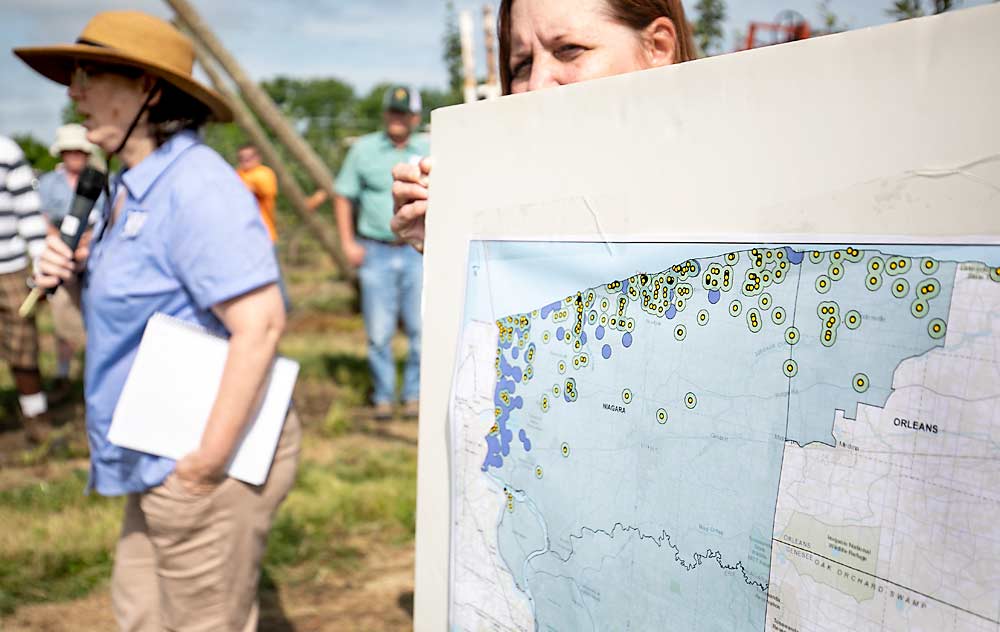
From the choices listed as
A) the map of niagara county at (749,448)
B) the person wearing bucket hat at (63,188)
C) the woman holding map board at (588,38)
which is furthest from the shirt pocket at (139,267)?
the person wearing bucket hat at (63,188)

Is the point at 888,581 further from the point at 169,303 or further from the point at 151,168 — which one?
the point at 151,168

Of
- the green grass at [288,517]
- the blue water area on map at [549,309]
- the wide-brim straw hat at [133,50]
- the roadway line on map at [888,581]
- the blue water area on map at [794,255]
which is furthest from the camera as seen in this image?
the green grass at [288,517]

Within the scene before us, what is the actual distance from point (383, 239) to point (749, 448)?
455 centimetres

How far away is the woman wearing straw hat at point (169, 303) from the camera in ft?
5.89

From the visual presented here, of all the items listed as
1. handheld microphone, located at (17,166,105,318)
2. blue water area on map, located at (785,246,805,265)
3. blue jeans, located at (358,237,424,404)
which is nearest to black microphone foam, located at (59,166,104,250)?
handheld microphone, located at (17,166,105,318)

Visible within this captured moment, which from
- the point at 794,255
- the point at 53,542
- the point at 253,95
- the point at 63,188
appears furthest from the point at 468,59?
the point at 794,255

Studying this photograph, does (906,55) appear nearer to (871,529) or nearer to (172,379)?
(871,529)

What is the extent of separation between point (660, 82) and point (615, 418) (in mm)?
383

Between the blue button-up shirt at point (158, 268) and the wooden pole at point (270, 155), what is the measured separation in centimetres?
450

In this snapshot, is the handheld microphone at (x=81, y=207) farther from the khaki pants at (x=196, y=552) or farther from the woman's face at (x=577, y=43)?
the woman's face at (x=577, y=43)

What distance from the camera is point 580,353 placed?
1.00 metres

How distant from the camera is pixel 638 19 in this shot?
120 cm

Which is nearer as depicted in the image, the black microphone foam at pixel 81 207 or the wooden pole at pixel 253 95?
the black microphone foam at pixel 81 207

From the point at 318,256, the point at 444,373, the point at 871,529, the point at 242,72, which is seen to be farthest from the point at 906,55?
the point at 318,256
